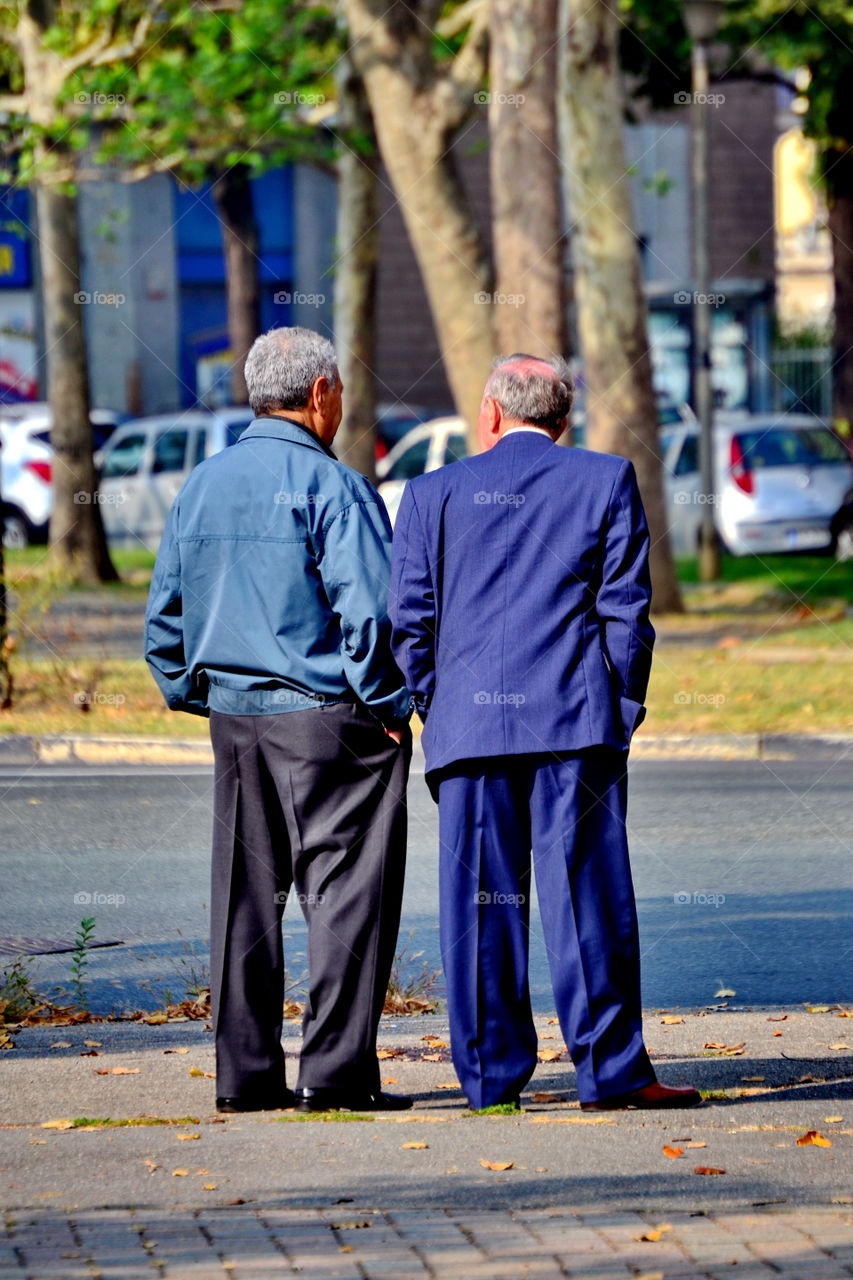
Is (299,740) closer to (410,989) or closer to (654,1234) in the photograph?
(654,1234)

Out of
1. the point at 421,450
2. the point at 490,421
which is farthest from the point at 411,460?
the point at 490,421

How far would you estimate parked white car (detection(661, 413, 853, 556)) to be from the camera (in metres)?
23.6

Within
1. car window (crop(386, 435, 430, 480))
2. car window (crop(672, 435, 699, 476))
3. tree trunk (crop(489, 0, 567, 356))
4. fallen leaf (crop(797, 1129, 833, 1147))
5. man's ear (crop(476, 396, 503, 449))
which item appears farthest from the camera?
car window (crop(386, 435, 430, 480))

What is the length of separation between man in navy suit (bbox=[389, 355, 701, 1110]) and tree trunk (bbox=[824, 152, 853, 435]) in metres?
23.2

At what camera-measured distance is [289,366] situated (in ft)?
16.6

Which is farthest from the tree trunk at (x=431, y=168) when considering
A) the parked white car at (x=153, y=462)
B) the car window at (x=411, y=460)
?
the parked white car at (x=153, y=462)

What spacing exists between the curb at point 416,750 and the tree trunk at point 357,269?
32.9 ft

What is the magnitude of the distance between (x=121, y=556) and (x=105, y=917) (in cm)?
1864

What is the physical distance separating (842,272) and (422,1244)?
2665cm

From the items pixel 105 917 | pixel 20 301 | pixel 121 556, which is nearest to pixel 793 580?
pixel 121 556

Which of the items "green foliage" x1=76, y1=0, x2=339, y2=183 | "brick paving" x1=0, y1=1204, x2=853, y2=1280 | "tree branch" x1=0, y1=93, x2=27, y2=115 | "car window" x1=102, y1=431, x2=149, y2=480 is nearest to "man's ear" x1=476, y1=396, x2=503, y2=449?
"brick paving" x1=0, y1=1204, x2=853, y2=1280

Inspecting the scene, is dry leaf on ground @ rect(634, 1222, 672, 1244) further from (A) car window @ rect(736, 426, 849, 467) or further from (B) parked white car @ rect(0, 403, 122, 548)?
(B) parked white car @ rect(0, 403, 122, 548)

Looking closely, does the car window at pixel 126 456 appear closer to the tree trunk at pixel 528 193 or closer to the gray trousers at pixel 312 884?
the tree trunk at pixel 528 193

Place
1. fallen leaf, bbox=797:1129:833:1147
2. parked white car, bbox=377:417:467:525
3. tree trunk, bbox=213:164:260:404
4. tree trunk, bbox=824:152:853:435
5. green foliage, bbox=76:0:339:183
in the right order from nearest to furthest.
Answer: fallen leaf, bbox=797:1129:833:1147 < green foliage, bbox=76:0:339:183 < parked white car, bbox=377:417:467:525 < tree trunk, bbox=824:152:853:435 < tree trunk, bbox=213:164:260:404
